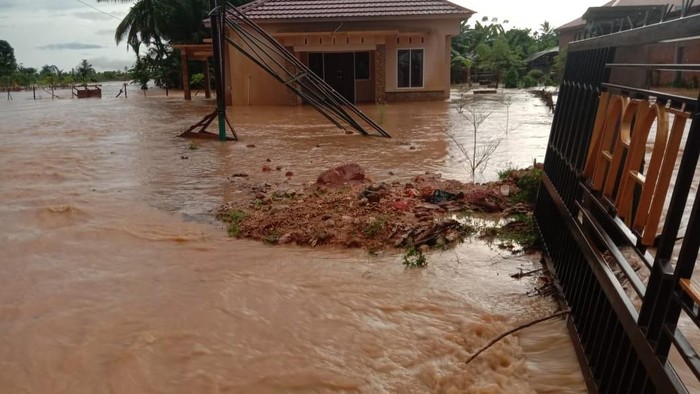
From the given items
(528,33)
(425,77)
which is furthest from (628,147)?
(528,33)

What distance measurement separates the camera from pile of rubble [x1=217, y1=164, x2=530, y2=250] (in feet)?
17.9

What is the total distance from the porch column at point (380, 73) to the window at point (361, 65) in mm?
985

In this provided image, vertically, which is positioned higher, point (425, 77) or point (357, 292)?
point (425, 77)

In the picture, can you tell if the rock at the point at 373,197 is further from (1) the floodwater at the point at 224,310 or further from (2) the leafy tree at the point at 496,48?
(2) the leafy tree at the point at 496,48

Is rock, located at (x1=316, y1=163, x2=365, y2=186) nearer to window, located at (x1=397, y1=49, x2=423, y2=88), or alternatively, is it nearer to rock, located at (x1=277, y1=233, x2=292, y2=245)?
rock, located at (x1=277, y1=233, x2=292, y2=245)

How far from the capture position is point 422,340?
3.61 meters

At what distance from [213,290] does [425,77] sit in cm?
1946

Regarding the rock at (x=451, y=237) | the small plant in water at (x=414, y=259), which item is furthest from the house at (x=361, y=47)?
the small plant in water at (x=414, y=259)

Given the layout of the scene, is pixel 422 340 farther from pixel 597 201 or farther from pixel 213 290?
pixel 213 290

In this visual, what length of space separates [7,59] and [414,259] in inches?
2518

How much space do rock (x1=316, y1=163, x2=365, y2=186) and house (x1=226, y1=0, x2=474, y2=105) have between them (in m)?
14.1

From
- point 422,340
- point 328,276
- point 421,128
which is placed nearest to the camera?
point 422,340

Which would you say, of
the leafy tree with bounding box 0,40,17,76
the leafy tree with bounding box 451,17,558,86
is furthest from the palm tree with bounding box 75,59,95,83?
the leafy tree with bounding box 451,17,558,86

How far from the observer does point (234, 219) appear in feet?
20.6
